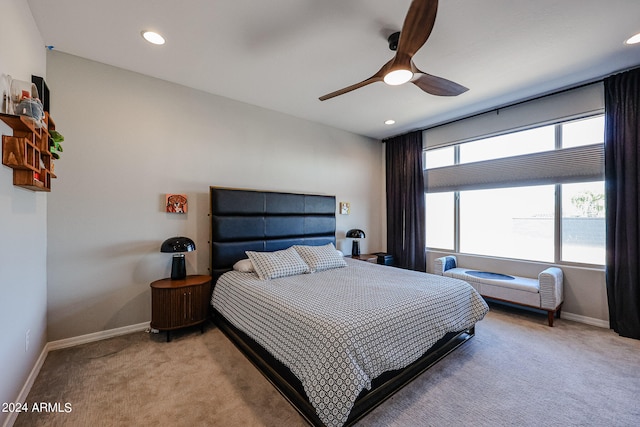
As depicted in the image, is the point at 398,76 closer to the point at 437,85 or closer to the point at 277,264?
the point at 437,85

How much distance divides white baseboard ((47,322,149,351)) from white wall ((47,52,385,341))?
0.05 meters

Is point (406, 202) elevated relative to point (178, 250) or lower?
elevated

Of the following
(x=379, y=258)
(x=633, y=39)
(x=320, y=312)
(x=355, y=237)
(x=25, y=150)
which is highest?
(x=633, y=39)

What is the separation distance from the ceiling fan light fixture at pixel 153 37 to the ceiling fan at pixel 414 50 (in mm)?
1947

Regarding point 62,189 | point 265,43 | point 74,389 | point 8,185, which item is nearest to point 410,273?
point 265,43

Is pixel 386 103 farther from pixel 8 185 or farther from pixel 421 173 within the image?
pixel 8 185

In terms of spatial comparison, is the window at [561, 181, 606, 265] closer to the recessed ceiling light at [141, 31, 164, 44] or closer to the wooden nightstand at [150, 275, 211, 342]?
the wooden nightstand at [150, 275, 211, 342]

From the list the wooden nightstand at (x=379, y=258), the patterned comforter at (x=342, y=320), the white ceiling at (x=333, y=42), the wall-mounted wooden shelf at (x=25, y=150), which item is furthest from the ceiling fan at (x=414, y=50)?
the wooden nightstand at (x=379, y=258)

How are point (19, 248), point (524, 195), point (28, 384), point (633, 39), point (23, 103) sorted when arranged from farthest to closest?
point (524, 195) → point (633, 39) → point (28, 384) → point (19, 248) → point (23, 103)

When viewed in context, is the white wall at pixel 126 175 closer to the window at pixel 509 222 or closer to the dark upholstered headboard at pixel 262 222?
the dark upholstered headboard at pixel 262 222

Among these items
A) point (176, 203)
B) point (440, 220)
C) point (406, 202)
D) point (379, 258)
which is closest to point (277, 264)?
point (176, 203)

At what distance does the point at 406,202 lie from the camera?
16.1 feet

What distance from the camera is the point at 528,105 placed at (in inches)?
140

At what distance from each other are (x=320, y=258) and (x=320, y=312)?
1.54 metres
